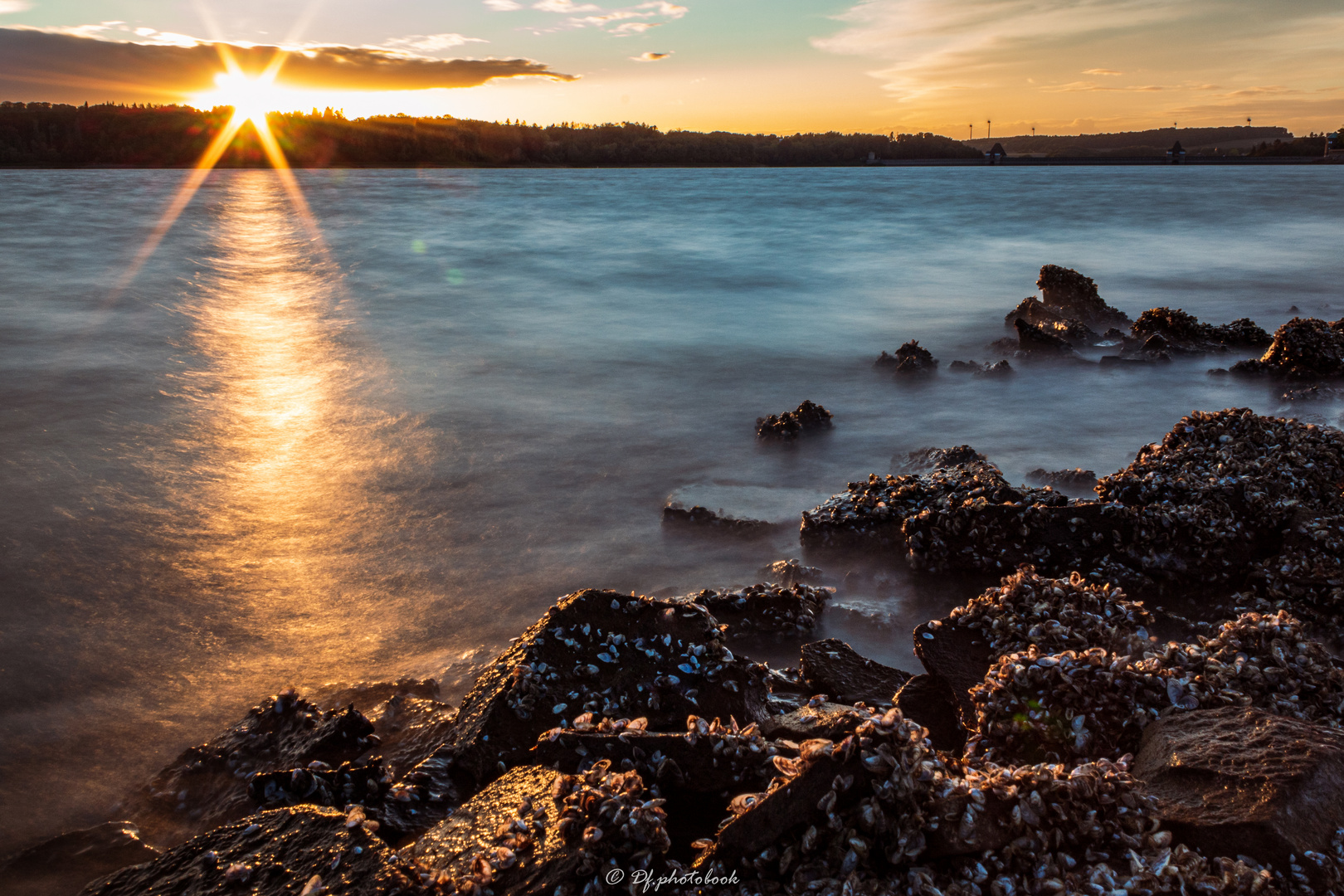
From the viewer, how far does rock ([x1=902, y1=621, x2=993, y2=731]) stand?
11.0 feet

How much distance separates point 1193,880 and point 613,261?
63.0ft

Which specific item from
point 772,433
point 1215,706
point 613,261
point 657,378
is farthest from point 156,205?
point 1215,706

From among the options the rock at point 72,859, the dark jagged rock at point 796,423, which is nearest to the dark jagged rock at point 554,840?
the rock at point 72,859

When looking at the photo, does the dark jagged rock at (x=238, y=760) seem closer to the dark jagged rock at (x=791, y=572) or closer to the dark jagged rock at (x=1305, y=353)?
the dark jagged rock at (x=791, y=572)

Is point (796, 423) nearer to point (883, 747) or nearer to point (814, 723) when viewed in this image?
point (814, 723)

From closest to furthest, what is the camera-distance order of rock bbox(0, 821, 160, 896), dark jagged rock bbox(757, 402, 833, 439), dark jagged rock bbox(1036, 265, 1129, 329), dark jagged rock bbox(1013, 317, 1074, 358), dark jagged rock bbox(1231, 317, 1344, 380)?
rock bbox(0, 821, 160, 896), dark jagged rock bbox(757, 402, 833, 439), dark jagged rock bbox(1231, 317, 1344, 380), dark jagged rock bbox(1013, 317, 1074, 358), dark jagged rock bbox(1036, 265, 1129, 329)

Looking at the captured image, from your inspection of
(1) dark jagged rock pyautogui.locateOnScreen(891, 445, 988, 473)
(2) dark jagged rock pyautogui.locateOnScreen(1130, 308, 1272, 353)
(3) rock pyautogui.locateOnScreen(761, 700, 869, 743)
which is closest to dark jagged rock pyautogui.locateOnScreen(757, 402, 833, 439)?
(1) dark jagged rock pyautogui.locateOnScreen(891, 445, 988, 473)

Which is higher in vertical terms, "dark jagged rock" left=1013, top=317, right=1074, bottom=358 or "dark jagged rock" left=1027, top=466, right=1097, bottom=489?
"dark jagged rock" left=1013, top=317, right=1074, bottom=358

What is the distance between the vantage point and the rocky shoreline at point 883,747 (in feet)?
7.06

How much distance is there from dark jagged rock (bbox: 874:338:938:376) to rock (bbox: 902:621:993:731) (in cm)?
720

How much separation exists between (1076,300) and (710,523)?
9.74 metres

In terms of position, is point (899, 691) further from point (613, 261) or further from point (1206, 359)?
point (613, 261)

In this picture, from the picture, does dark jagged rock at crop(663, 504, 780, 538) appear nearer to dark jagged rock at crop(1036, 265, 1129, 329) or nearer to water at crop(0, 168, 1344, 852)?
water at crop(0, 168, 1344, 852)

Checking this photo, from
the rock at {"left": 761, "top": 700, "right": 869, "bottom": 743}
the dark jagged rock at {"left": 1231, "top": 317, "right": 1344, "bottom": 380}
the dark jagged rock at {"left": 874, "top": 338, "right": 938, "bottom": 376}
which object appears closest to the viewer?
the rock at {"left": 761, "top": 700, "right": 869, "bottom": 743}
